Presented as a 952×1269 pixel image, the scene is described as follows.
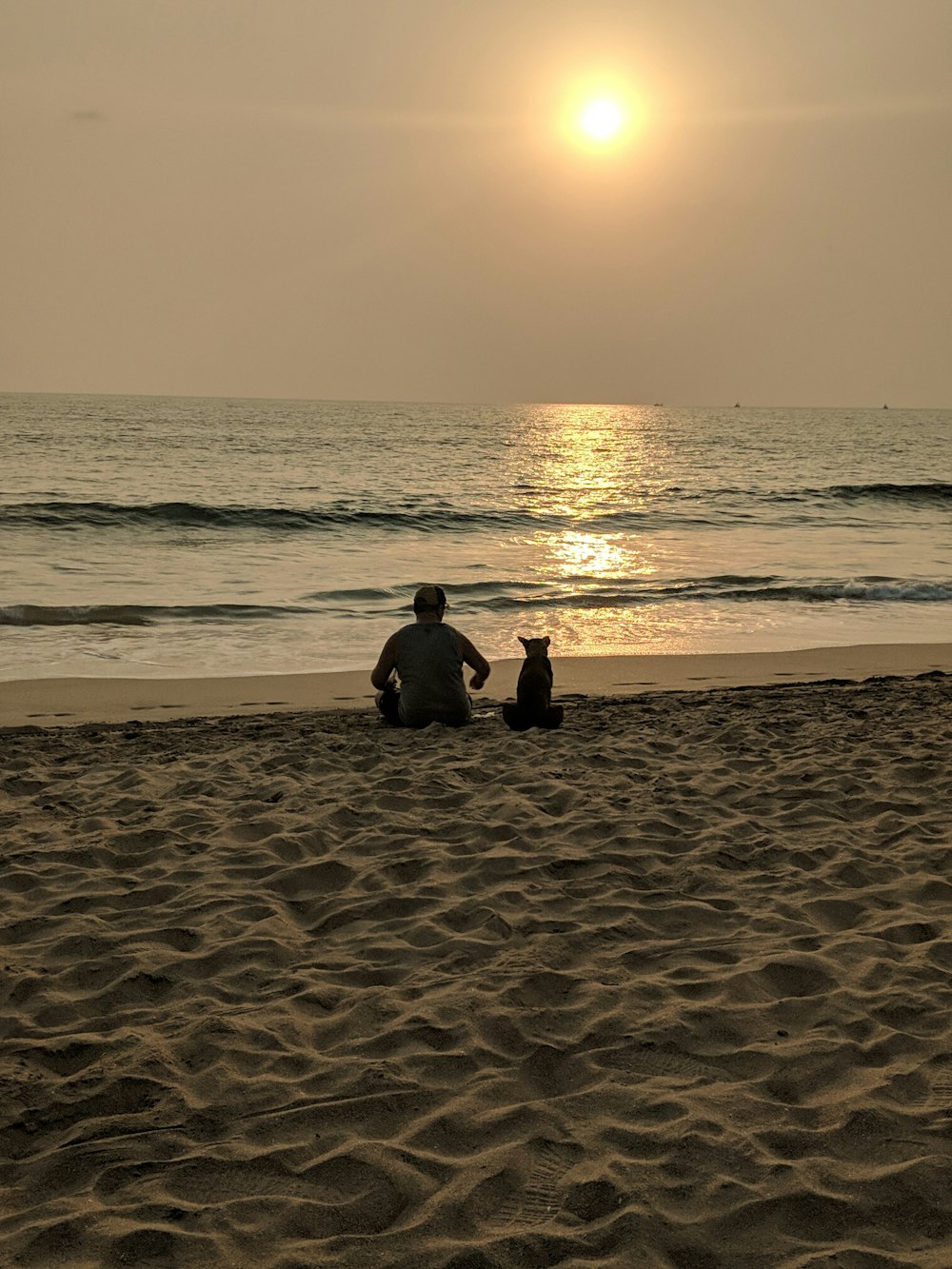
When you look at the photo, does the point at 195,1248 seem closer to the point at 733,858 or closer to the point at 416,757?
the point at 733,858

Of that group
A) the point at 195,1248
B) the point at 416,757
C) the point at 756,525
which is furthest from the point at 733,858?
the point at 756,525

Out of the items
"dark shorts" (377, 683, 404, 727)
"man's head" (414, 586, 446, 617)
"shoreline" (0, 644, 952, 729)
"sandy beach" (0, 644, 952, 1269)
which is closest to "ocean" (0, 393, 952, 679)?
"shoreline" (0, 644, 952, 729)

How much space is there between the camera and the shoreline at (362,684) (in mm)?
9203

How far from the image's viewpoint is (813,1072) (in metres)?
3.44

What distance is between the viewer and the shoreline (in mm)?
9203

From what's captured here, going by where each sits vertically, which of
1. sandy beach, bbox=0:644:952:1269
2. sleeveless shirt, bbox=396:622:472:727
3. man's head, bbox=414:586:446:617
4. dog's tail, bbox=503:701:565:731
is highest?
man's head, bbox=414:586:446:617

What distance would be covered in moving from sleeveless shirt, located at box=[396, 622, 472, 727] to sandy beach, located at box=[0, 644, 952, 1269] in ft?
2.93

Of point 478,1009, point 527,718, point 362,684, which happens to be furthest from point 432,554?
point 478,1009

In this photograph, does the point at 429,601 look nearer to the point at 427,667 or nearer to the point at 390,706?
the point at 427,667

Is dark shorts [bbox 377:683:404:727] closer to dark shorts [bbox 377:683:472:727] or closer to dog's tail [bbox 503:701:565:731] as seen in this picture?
dark shorts [bbox 377:683:472:727]

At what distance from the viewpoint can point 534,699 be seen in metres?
7.91

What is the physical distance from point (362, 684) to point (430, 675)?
2552 mm

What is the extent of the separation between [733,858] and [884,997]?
142 centimetres

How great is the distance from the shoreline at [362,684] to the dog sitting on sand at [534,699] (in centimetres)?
129
